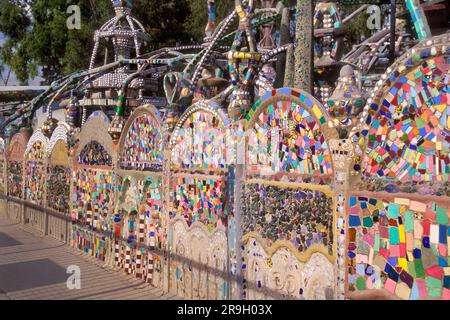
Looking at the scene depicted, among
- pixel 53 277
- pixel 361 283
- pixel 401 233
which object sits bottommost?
pixel 53 277

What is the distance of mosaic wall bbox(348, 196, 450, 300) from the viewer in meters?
3.77

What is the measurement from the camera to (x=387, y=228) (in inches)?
165

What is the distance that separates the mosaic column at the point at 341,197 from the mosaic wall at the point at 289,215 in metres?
0.13

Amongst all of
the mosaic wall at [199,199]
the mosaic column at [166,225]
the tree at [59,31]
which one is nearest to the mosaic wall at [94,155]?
the mosaic column at [166,225]

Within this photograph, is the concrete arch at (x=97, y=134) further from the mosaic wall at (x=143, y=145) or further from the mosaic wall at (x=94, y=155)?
the mosaic wall at (x=143, y=145)

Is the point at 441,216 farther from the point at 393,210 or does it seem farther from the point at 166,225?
the point at 166,225

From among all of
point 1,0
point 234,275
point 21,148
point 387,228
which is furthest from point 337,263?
point 1,0

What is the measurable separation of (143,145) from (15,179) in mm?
7712

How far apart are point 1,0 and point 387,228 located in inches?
1458

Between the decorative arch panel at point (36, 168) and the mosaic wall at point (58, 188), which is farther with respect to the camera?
the decorative arch panel at point (36, 168)

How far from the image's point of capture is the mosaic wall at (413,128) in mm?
3795

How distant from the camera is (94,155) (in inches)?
393

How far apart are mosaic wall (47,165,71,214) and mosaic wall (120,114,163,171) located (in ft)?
9.04

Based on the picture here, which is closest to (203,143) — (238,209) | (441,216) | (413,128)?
(238,209)
